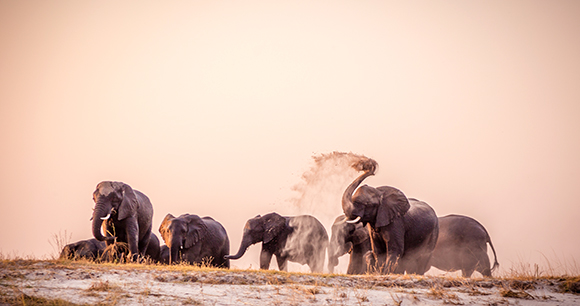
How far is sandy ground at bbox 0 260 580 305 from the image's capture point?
38.0 ft

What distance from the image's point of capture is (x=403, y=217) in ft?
65.2

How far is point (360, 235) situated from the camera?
24.4 m

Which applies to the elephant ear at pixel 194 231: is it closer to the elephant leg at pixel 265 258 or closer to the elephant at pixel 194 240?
the elephant at pixel 194 240

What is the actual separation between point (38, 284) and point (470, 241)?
51.4 ft

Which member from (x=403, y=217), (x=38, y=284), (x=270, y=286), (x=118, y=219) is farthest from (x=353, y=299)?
(x=118, y=219)

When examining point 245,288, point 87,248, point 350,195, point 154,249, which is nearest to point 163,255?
point 154,249

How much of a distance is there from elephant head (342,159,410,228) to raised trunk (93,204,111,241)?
315 inches

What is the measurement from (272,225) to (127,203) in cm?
804

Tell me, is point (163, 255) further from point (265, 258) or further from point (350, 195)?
point (350, 195)

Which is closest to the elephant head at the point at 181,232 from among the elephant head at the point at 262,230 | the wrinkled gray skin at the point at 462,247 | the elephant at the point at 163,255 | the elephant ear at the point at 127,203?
the elephant at the point at 163,255

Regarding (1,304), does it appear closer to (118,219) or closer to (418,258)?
(118,219)

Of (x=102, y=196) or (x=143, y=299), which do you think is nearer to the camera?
(x=143, y=299)

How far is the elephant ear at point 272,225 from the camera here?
26406mm

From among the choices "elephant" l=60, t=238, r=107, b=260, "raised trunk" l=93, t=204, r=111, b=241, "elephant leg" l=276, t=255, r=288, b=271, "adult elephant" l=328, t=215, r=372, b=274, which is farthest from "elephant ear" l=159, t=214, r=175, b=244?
"adult elephant" l=328, t=215, r=372, b=274
